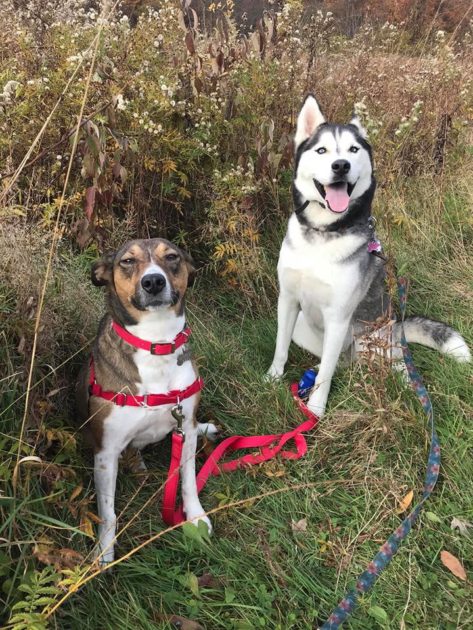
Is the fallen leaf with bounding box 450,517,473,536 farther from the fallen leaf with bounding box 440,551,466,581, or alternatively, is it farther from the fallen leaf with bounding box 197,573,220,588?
the fallen leaf with bounding box 197,573,220,588

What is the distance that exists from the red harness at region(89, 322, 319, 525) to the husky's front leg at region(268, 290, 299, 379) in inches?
21.9

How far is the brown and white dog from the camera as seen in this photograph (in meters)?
2.33

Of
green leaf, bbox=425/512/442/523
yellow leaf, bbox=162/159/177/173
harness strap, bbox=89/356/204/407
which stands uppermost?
yellow leaf, bbox=162/159/177/173

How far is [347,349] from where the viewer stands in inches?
140

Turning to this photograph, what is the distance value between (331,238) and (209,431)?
1352mm

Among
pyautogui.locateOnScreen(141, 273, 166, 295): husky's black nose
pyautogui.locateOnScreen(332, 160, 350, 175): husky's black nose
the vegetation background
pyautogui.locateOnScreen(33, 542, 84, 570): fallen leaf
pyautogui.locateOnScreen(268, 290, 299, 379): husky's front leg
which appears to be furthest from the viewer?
pyautogui.locateOnScreen(268, 290, 299, 379): husky's front leg

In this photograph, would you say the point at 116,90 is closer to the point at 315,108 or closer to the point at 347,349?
the point at 315,108

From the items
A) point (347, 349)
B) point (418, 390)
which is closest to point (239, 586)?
point (418, 390)

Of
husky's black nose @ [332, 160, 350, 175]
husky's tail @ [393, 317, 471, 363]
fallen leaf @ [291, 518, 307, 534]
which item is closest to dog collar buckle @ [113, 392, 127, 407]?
fallen leaf @ [291, 518, 307, 534]

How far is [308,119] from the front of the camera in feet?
10.4

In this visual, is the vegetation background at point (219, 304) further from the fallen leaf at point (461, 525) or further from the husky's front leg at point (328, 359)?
the husky's front leg at point (328, 359)

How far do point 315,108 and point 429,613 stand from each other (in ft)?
8.65

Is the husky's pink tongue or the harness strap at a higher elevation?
the husky's pink tongue

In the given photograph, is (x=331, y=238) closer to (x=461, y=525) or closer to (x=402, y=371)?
(x=402, y=371)
